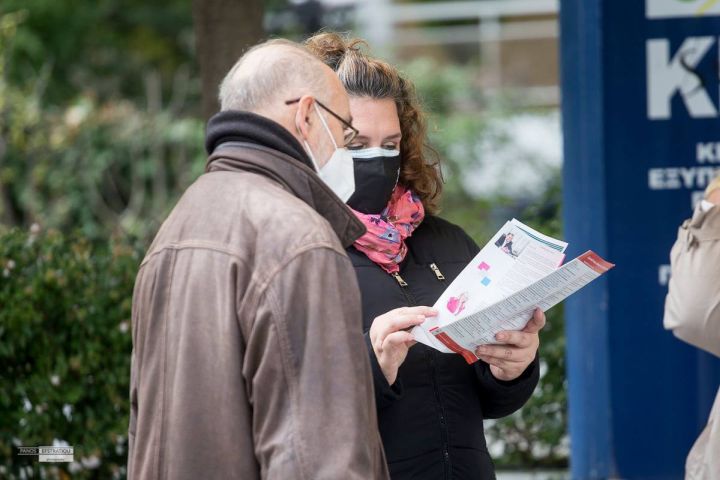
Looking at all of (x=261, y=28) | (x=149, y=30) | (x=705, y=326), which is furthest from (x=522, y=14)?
(x=705, y=326)

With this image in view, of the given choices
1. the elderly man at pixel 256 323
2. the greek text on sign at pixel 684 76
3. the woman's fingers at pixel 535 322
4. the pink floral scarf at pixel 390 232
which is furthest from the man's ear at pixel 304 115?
the greek text on sign at pixel 684 76

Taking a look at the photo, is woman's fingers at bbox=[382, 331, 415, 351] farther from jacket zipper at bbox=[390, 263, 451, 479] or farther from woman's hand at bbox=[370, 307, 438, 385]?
jacket zipper at bbox=[390, 263, 451, 479]

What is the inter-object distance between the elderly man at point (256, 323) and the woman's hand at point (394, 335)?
407mm

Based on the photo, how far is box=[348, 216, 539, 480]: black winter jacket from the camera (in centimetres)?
279

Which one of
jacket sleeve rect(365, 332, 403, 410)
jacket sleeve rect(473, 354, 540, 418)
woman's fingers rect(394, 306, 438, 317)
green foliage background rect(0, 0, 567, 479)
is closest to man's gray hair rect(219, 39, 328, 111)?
woman's fingers rect(394, 306, 438, 317)

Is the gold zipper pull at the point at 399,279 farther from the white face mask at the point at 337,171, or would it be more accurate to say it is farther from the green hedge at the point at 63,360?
the green hedge at the point at 63,360

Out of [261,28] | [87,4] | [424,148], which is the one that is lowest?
[424,148]

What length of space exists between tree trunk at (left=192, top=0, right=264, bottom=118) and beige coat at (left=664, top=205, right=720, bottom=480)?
8.52ft

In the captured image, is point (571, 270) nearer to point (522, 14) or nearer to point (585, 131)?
point (585, 131)

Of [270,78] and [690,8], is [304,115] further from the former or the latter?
[690,8]

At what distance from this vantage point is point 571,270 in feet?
8.08

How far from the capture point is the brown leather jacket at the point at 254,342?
2.04 meters

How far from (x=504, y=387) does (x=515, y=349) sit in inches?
7.2

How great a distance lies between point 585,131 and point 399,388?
258cm
